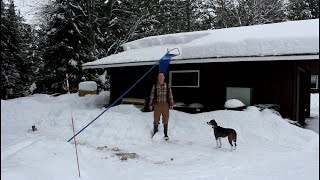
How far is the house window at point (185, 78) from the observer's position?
12.7m

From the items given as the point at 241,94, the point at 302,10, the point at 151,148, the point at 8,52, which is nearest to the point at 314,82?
the point at 302,10

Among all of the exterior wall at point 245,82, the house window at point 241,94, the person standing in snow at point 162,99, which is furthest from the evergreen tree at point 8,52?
the exterior wall at point 245,82

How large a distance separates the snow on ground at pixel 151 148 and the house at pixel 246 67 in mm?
1431

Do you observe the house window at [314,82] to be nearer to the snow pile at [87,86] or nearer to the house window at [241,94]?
the house window at [241,94]

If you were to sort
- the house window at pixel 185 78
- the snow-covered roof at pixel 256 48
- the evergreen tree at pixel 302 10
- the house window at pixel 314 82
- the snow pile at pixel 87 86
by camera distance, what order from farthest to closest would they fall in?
the evergreen tree at pixel 302 10 → the house window at pixel 314 82 → the snow pile at pixel 87 86 → the house window at pixel 185 78 → the snow-covered roof at pixel 256 48

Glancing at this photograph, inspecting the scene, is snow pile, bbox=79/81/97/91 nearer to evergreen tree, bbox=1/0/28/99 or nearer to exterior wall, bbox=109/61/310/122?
exterior wall, bbox=109/61/310/122

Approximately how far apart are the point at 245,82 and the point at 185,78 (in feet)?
7.60

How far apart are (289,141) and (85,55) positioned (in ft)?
51.2

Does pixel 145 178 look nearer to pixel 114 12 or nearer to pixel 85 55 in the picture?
pixel 85 55

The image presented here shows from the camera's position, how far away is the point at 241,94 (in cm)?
1137

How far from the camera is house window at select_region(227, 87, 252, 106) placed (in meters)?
11.2

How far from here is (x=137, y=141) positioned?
28.1ft

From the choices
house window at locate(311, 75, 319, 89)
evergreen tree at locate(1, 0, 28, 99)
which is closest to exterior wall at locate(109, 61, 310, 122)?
evergreen tree at locate(1, 0, 28, 99)

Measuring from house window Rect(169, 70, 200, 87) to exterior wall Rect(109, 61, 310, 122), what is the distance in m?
0.14
